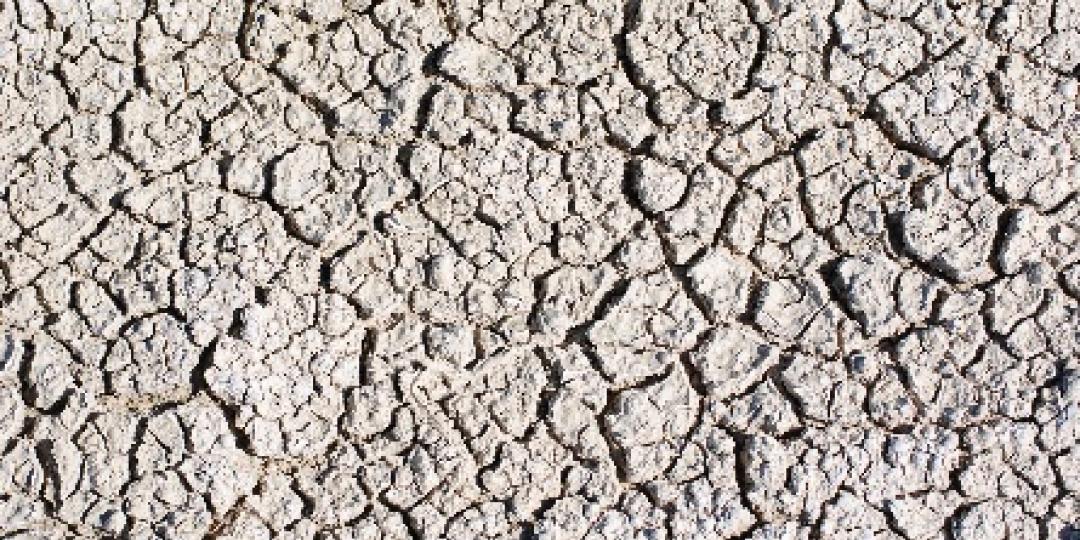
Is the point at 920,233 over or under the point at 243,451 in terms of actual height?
over

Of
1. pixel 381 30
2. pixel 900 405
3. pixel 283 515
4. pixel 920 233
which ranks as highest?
pixel 381 30

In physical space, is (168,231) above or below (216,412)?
above

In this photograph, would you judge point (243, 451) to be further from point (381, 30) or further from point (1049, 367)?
point (1049, 367)

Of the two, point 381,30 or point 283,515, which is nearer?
point 283,515

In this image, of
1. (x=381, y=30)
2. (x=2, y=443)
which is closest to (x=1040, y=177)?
(x=381, y=30)

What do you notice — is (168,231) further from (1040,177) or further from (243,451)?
(1040,177)

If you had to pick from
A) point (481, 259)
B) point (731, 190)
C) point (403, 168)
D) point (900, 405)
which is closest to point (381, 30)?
point (403, 168)
